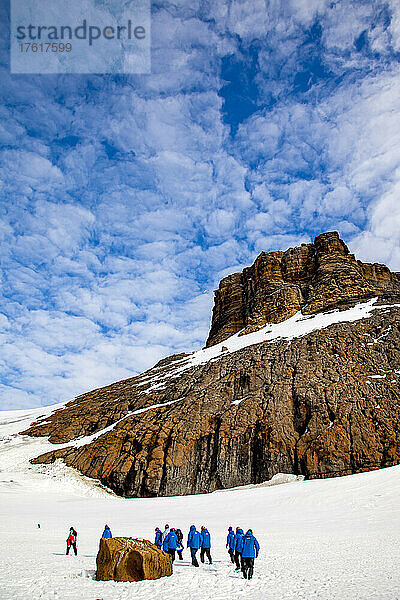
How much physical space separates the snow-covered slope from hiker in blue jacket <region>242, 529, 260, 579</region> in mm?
283

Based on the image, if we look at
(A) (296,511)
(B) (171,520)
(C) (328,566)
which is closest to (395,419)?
(A) (296,511)

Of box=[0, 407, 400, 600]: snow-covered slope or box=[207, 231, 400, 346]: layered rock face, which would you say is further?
box=[207, 231, 400, 346]: layered rock face

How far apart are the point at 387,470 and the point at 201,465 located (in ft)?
48.2

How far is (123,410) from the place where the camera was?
4641 centimetres

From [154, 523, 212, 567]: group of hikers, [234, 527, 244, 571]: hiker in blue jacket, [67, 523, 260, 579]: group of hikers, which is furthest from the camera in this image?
[154, 523, 212, 567]: group of hikers

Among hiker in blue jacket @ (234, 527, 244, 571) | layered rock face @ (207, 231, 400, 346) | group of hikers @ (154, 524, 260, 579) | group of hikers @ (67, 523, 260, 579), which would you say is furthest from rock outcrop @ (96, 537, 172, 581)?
layered rock face @ (207, 231, 400, 346)

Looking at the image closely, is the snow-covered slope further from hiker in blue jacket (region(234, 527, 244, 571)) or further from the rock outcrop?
hiker in blue jacket (region(234, 527, 244, 571))

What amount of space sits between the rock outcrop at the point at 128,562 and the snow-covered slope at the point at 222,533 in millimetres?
286

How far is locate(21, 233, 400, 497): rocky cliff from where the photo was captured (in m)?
31.8

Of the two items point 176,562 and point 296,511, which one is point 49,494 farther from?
point 176,562

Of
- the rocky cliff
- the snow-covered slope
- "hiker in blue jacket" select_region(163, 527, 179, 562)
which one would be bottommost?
the snow-covered slope

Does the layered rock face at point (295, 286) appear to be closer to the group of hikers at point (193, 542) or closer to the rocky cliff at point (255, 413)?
the rocky cliff at point (255, 413)

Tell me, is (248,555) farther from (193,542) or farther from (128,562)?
(128,562)

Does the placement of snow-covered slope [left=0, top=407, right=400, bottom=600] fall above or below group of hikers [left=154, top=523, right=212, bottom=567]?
below
